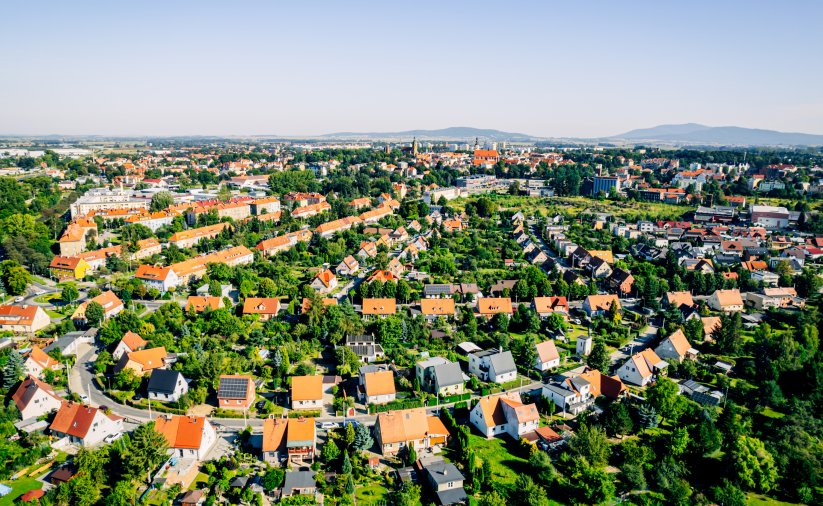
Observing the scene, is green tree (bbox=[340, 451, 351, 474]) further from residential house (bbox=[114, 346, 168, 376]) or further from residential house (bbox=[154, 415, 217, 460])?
residential house (bbox=[114, 346, 168, 376])

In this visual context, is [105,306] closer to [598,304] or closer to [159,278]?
[159,278]

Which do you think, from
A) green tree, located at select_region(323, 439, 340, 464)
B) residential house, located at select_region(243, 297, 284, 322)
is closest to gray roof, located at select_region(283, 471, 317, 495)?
green tree, located at select_region(323, 439, 340, 464)

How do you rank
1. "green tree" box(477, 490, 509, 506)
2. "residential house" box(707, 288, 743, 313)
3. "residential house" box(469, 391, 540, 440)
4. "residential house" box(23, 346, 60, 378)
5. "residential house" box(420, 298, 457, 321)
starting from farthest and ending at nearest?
"residential house" box(707, 288, 743, 313) < "residential house" box(420, 298, 457, 321) < "residential house" box(23, 346, 60, 378) < "residential house" box(469, 391, 540, 440) < "green tree" box(477, 490, 509, 506)

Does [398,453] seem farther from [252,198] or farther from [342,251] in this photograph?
[252,198]

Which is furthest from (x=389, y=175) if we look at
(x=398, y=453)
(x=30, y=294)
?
(x=398, y=453)

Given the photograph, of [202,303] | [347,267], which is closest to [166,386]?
[202,303]

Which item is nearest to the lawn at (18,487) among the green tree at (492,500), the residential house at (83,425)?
the residential house at (83,425)
